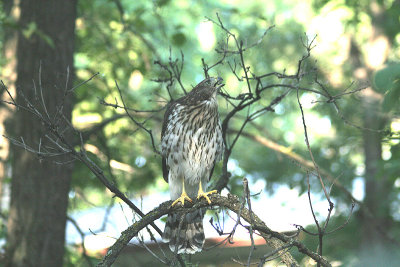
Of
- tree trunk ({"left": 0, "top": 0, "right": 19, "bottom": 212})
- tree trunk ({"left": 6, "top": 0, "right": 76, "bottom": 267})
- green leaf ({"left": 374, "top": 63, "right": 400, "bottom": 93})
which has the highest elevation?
tree trunk ({"left": 0, "top": 0, "right": 19, "bottom": 212})

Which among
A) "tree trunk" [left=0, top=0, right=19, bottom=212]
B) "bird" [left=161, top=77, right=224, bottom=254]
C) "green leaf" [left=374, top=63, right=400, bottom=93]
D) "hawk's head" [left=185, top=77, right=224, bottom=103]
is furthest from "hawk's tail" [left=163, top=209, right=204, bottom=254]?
"tree trunk" [left=0, top=0, right=19, bottom=212]

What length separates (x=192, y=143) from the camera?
4.29m

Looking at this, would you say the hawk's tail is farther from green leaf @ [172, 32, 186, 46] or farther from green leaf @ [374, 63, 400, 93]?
green leaf @ [172, 32, 186, 46]

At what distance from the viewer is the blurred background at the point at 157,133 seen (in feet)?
14.4

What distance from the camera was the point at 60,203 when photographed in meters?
4.59

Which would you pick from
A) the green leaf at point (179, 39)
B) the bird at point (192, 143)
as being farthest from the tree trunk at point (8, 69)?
the bird at point (192, 143)

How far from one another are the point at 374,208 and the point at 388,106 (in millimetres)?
3805

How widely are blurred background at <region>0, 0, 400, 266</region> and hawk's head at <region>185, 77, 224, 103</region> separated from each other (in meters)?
0.18

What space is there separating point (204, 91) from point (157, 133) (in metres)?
3.67

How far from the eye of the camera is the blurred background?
4383 mm

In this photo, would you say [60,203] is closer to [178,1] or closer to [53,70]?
[53,70]

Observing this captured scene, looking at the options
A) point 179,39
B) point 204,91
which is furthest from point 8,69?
point 204,91

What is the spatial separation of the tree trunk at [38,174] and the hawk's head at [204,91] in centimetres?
111

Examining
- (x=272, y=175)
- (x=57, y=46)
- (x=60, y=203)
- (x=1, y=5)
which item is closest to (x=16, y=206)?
(x=60, y=203)
